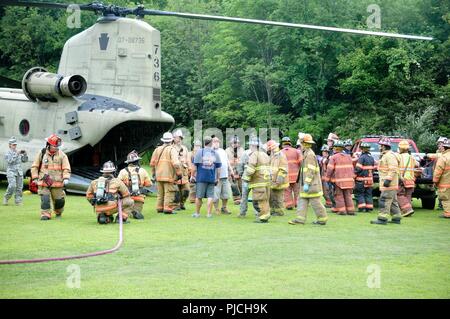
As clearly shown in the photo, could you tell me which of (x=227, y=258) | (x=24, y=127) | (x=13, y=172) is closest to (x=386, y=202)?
(x=227, y=258)

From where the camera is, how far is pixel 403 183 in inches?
684

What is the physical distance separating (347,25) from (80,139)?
20.8m

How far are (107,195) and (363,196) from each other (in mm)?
7014

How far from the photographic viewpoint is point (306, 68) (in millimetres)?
38188

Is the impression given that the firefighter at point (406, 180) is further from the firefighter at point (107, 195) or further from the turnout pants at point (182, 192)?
the firefighter at point (107, 195)

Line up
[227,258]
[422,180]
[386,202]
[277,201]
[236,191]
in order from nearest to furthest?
[227,258]
[386,202]
[277,201]
[422,180]
[236,191]

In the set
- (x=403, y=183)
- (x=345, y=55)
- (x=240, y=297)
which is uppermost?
(x=345, y=55)

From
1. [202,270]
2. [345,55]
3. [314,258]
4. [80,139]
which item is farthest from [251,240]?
[345,55]

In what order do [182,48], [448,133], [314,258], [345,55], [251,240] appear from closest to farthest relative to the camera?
[314,258] → [251,240] → [448,133] → [345,55] → [182,48]

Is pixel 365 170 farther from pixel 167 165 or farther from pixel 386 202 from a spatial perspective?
pixel 167 165

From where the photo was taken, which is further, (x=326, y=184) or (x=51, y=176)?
(x=326, y=184)

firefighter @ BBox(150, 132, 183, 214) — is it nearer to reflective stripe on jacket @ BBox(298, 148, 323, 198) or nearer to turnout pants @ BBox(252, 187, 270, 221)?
turnout pants @ BBox(252, 187, 270, 221)

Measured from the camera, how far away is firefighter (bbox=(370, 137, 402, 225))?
49.5 feet

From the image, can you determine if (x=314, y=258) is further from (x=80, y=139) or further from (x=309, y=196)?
(x=80, y=139)
